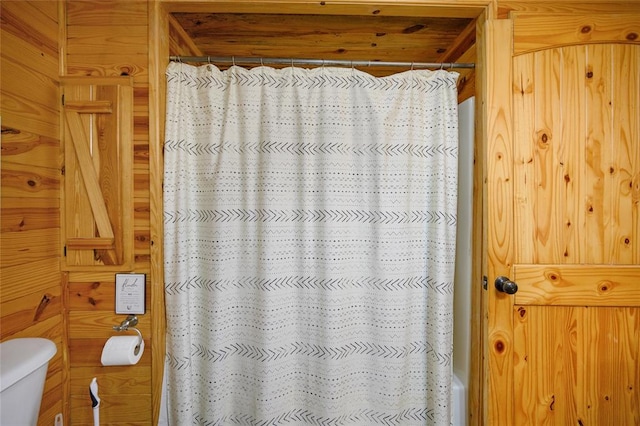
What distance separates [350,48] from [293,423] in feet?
6.26

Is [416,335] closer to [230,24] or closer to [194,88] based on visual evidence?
[194,88]

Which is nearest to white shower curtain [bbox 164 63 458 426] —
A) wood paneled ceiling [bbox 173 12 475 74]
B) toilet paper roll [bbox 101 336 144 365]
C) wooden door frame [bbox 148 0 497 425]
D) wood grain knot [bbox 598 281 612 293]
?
wooden door frame [bbox 148 0 497 425]

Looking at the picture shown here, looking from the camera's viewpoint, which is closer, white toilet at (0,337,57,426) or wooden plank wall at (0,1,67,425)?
white toilet at (0,337,57,426)

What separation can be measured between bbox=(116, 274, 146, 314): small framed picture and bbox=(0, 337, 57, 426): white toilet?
25 centimetres

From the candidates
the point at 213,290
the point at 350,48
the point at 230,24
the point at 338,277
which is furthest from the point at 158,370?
the point at 350,48

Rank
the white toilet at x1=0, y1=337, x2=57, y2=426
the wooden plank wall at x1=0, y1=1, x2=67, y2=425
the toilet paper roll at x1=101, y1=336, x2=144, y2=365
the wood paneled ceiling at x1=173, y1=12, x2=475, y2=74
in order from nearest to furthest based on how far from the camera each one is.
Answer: the white toilet at x1=0, y1=337, x2=57, y2=426
the wooden plank wall at x1=0, y1=1, x2=67, y2=425
the toilet paper roll at x1=101, y1=336, x2=144, y2=365
the wood paneled ceiling at x1=173, y1=12, x2=475, y2=74

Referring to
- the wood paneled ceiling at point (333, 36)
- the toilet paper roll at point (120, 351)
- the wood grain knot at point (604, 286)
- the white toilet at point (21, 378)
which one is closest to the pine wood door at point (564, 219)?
the wood grain knot at point (604, 286)

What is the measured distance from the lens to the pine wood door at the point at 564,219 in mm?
1073

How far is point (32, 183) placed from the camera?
978 millimetres

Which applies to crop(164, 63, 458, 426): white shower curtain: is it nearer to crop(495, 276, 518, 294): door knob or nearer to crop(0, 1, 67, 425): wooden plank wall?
crop(495, 276, 518, 294): door knob

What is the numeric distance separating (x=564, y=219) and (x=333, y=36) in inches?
53.5

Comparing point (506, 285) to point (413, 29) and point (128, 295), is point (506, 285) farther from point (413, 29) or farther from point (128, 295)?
point (128, 295)

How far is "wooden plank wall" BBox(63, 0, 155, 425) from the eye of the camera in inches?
43.0

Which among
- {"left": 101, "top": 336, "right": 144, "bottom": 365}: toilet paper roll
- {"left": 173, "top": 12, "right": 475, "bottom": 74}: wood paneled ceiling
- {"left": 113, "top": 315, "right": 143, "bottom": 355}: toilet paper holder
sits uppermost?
{"left": 173, "top": 12, "right": 475, "bottom": 74}: wood paneled ceiling
